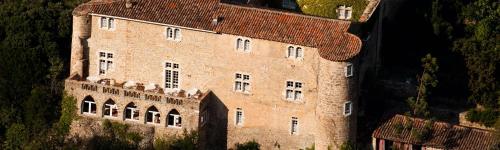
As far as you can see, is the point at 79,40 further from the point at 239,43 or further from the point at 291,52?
the point at 291,52

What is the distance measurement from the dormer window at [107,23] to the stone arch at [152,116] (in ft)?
20.5

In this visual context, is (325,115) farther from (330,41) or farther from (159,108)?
(159,108)

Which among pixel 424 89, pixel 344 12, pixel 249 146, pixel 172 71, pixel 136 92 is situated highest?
pixel 344 12

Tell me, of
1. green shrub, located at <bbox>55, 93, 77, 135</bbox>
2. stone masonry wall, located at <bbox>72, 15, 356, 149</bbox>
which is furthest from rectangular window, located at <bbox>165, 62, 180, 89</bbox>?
green shrub, located at <bbox>55, 93, 77, 135</bbox>

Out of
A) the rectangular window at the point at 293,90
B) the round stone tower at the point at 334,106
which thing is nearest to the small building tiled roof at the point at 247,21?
the round stone tower at the point at 334,106

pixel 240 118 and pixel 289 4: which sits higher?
pixel 289 4

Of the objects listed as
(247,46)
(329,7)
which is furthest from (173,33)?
(329,7)

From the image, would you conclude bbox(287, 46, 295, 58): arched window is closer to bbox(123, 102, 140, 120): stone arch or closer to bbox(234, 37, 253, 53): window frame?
bbox(234, 37, 253, 53): window frame

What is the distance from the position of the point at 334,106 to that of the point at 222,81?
8.38m

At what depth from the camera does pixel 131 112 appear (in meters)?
90.6

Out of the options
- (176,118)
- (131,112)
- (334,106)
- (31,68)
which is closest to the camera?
(334,106)

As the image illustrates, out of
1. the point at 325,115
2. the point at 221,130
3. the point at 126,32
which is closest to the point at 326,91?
the point at 325,115

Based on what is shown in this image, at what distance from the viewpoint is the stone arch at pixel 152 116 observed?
3538 inches

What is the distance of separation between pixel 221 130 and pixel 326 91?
363 inches
